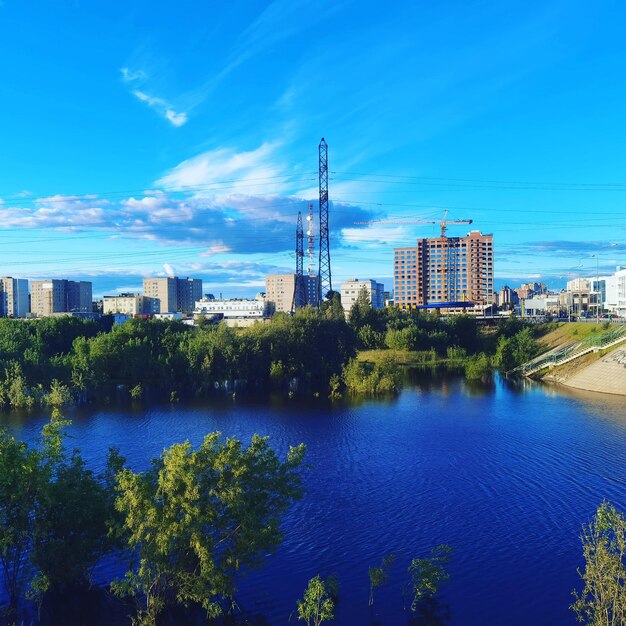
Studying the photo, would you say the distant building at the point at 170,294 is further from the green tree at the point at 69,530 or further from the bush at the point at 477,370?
the green tree at the point at 69,530

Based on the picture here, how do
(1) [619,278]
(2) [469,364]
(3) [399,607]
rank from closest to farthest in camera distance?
(3) [399,607], (2) [469,364], (1) [619,278]

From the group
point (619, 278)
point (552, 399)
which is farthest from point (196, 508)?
point (619, 278)

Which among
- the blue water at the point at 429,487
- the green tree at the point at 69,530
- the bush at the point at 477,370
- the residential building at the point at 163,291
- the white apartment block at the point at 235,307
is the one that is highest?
the residential building at the point at 163,291

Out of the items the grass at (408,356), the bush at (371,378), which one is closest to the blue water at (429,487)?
the bush at (371,378)

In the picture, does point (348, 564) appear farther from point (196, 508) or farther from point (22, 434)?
point (22, 434)

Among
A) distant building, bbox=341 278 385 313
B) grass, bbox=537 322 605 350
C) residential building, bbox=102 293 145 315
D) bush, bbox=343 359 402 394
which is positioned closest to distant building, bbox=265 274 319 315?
distant building, bbox=341 278 385 313

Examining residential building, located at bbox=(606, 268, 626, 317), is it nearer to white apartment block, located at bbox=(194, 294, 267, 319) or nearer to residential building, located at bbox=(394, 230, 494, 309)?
residential building, located at bbox=(394, 230, 494, 309)
